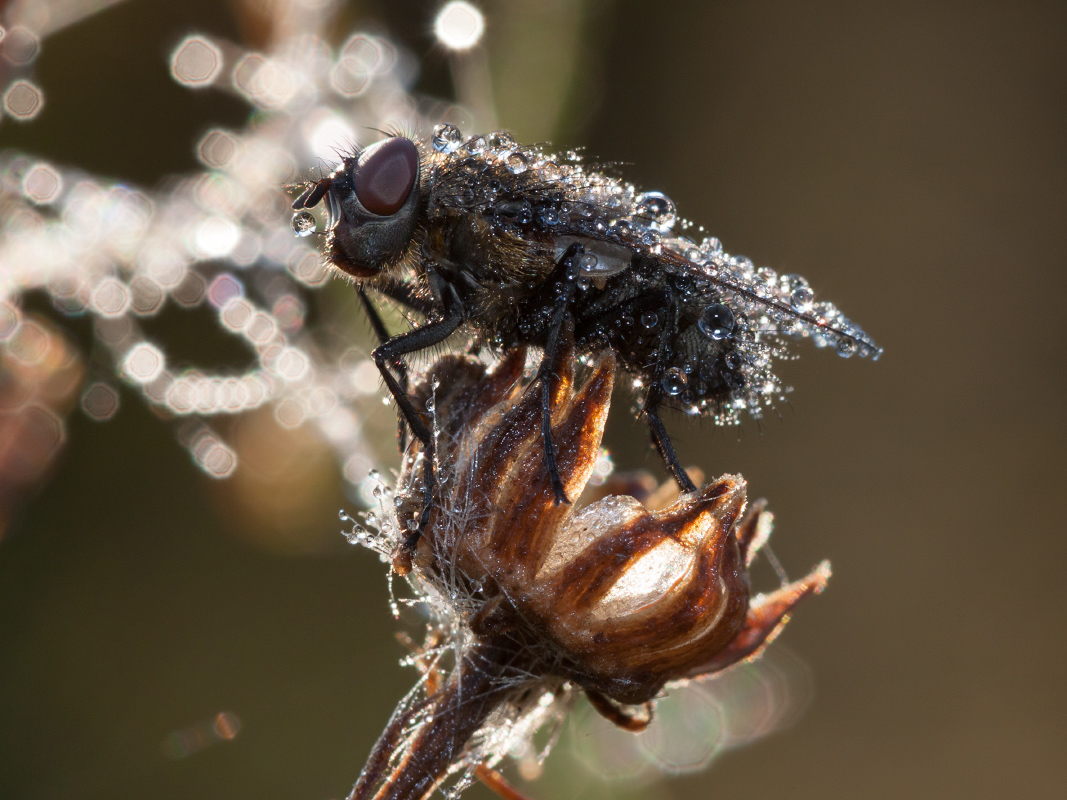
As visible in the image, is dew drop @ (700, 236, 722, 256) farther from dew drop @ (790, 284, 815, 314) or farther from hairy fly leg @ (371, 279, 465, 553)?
hairy fly leg @ (371, 279, 465, 553)

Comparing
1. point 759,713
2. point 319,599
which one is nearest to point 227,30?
point 319,599

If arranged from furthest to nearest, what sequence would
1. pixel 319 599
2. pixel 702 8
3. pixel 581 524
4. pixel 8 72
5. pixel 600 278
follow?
1. pixel 702 8
2. pixel 319 599
3. pixel 600 278
4. pixel 8 72
5. pixel 581 524

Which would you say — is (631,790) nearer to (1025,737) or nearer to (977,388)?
(1025,737)

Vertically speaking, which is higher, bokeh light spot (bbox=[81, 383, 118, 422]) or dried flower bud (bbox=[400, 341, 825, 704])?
bokeh light spot (bbox=[81, 383, 118, 422])

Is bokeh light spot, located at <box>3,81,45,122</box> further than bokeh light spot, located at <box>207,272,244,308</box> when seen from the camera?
No

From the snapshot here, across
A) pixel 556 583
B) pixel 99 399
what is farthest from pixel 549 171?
pixel 99 399

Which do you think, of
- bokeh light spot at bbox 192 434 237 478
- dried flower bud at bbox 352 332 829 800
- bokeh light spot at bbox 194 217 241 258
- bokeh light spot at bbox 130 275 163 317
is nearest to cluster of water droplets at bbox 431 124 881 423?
dried flower bud at bbox 352 332 829 800

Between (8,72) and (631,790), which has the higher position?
(8,72)

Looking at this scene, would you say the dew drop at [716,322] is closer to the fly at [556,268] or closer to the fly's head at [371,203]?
the fly at [556,268]
